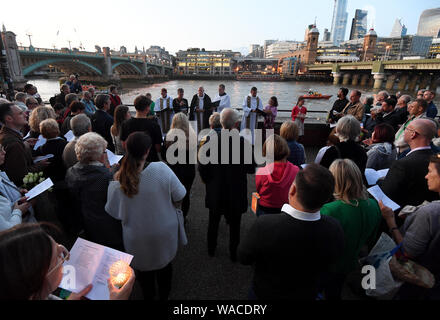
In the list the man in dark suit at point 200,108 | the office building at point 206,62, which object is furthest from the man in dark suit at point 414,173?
the office building at point 206,62

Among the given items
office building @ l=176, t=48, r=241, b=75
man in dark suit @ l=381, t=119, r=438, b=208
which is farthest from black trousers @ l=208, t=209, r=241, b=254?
office building @ l=176, t=48, r=241, b=75

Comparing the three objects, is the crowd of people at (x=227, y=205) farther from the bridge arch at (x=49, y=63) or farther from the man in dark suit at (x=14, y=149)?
the bridge arch at (x=49, y=63)

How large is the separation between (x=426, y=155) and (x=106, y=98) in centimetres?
505

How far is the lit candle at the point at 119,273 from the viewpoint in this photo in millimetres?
1261

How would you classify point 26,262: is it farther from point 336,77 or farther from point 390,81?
point 336,77

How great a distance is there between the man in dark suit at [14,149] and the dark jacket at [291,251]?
9.11ft

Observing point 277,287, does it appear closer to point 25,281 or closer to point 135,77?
point 25,281

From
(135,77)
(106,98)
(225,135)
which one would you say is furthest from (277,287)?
(135,77)

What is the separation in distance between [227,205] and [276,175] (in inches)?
28.2

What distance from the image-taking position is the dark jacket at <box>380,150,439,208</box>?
223 cm

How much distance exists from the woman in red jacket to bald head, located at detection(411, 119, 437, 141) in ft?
4.46

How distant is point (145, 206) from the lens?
70.0 inches

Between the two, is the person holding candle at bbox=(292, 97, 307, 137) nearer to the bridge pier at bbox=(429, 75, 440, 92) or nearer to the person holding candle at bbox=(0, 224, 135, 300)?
the person holding candle at bbox=(0, 224, 135, 300)

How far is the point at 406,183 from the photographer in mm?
2271
